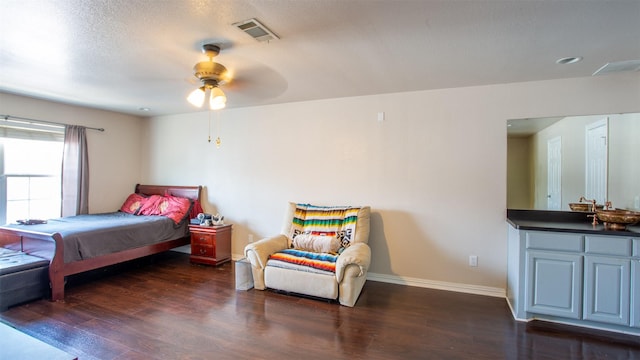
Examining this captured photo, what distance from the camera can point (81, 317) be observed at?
8.71ft

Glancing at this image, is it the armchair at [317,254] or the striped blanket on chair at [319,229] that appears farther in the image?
the striped blanket on chair at [319,229]

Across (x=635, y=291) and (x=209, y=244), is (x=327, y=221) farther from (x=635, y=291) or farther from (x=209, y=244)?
(x=635, y=291)

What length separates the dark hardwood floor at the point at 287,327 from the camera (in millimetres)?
2166

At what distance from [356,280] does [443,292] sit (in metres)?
1.09

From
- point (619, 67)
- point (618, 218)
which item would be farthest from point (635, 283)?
point (619, 67)

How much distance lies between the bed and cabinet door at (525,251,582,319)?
425 centimetres

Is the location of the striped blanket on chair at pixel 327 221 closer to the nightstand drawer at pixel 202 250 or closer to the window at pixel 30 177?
the nightstand drawer at pixel 202 250

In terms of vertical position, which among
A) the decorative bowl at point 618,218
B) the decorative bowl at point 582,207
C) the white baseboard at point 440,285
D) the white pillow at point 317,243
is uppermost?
the decorative bowl at point 582,207

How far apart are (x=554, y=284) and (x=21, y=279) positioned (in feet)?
15.7

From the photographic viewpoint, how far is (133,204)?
4770mm

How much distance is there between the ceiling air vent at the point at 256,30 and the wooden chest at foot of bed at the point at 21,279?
305 cm

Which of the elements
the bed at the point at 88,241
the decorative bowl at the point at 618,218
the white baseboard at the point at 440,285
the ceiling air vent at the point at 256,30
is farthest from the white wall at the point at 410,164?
the ceiling air vent at the point at 256,30

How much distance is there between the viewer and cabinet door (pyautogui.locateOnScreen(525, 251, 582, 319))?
2473 millimetres

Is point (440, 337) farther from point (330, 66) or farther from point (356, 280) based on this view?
point (330, 66)
